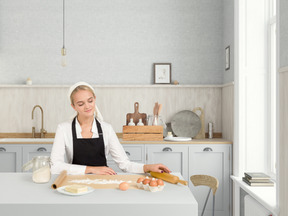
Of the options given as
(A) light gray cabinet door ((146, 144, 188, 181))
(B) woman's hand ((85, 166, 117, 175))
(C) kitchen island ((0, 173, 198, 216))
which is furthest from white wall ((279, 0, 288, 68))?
(A) light gray cabinet door ((146, 144, 188, 181))

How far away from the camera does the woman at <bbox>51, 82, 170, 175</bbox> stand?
237cm

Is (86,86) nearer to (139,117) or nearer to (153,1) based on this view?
(139,117)

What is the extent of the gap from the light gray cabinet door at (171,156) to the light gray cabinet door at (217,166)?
0.07 meters

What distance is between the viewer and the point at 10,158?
379 centimetres

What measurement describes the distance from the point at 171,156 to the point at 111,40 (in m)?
1.82

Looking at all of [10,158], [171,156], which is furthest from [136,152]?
[10,158]

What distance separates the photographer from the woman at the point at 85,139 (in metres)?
2.37

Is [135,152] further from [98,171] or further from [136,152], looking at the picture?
[98,171]

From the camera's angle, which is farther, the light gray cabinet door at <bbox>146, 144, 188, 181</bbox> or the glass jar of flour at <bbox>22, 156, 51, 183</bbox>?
the light gray cabinet door at <bbox>146, 144, 188, 181</bbox>

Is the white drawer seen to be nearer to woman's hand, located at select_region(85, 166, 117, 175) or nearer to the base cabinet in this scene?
the base cabinet

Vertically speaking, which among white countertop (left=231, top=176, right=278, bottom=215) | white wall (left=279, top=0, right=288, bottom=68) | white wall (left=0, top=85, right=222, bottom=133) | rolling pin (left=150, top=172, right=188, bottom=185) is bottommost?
white countertop (left=231, top=176, right=278, bottom=215)

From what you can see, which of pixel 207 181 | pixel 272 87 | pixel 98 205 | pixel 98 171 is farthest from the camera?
pixel 272 87

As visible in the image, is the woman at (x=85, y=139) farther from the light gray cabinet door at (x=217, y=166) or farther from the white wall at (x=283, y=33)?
the light gray cabinet door at (x=217, y=166)

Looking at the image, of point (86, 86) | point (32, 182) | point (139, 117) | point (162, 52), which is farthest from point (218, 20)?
point (32, 182)
